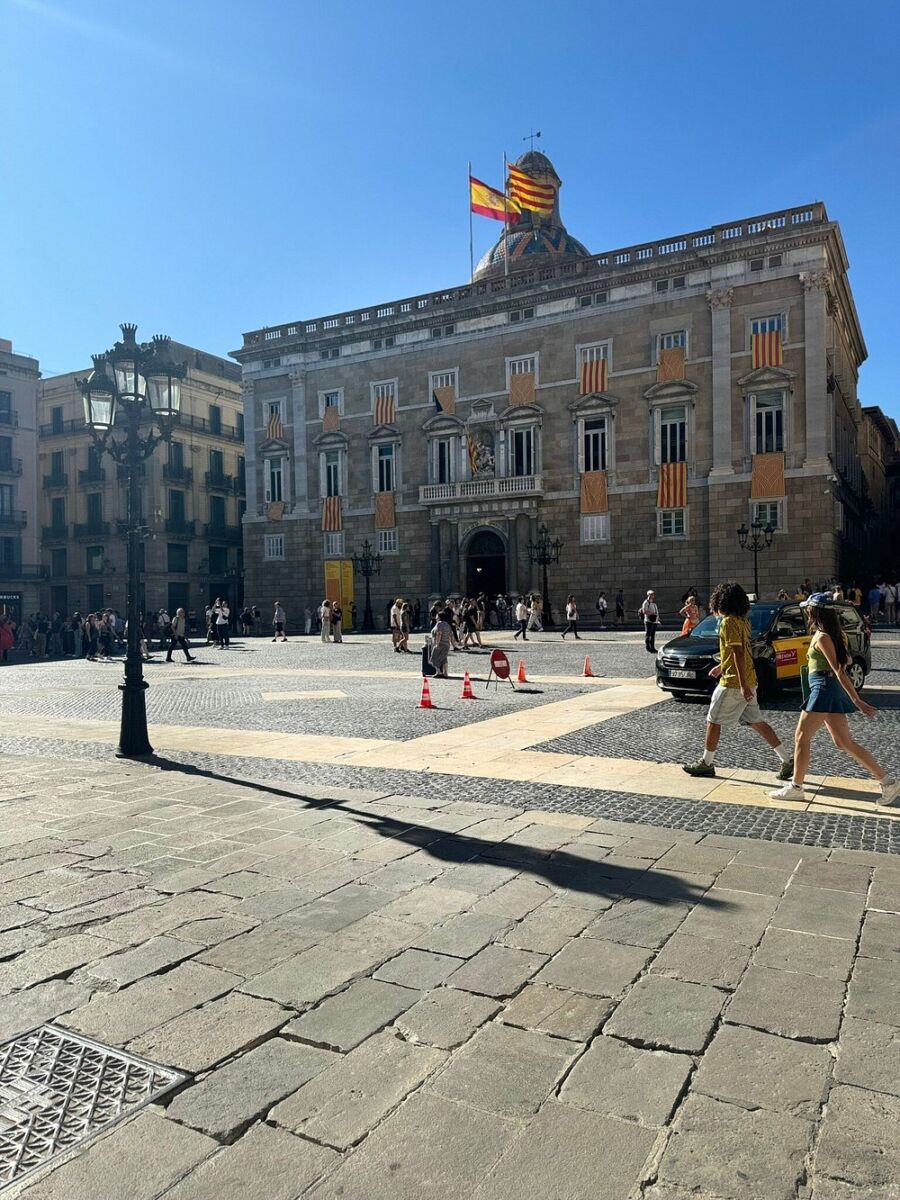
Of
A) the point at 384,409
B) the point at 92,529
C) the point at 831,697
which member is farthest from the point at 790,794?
the point at 92,529

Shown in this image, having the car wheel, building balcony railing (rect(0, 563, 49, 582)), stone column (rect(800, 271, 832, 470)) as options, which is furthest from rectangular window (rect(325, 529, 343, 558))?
the car wheel

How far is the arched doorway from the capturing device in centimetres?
3981

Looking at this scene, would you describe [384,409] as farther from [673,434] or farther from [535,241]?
[535,241]

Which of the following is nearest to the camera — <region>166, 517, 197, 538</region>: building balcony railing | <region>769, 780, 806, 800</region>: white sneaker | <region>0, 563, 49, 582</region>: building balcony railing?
<region>769, 780, 806, 800</region>: white sneaker

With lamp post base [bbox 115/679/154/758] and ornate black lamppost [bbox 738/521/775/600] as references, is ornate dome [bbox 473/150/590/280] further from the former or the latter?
lamp post base [bbox 115/679/154/758]

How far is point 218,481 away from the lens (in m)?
51.4

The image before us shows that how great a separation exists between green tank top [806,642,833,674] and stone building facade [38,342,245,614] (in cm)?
4465

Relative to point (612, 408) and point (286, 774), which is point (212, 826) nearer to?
point (286, 774)

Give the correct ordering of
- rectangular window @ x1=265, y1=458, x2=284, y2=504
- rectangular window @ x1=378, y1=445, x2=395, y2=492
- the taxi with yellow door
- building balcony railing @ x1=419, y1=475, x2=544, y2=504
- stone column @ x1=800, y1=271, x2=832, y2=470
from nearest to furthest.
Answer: the taxi with yellow door → stone column @ x1=800, y1=271, x2=832, y2=470 → building balcony railing @ x1=419, y1=475, x2=544, y2=504 → rectangular window @ x1=378, y1=445, x2=395, y2=492 → rectangular window @ x1=265, y1=458, x2=284, y2=504

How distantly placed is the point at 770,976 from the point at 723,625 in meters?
4.23

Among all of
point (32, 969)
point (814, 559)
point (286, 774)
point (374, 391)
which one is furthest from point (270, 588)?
point (32, 969)

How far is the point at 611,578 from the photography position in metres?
36.5

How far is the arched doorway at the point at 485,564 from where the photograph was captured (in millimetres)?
39812

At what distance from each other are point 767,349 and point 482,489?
13.6 meters
